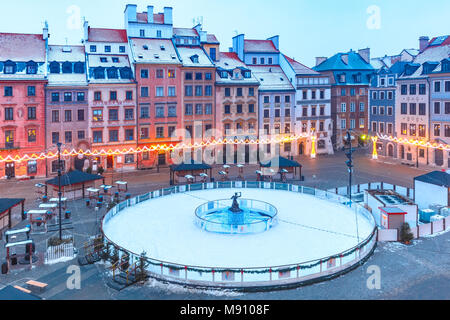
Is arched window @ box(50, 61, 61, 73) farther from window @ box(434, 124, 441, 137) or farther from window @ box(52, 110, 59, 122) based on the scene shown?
window @ box(434, 124, 441, 137)

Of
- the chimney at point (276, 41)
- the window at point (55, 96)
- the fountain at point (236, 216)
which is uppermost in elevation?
the chimney at point (276, 41)

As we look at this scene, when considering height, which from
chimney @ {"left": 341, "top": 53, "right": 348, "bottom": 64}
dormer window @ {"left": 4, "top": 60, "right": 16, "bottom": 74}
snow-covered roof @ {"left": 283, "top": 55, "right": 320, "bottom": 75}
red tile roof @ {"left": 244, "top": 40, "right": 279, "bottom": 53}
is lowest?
dormer window @ {"left": 4, "top": 60, "right": 16, "bottom": 74}

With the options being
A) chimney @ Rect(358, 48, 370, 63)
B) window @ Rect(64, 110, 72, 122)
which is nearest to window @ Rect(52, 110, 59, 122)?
window @ Rect(64, 110, 72, 122)

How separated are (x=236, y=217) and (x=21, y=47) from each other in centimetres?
4162

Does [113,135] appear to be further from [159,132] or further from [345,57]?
[345,57]

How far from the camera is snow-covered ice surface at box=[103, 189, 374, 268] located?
28442 millimetres

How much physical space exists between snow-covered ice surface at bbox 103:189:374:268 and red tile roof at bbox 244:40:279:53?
4253 centimetres

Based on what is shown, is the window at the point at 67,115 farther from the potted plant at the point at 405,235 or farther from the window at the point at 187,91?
the potted plant at the point at 405,235

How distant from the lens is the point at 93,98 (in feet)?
205

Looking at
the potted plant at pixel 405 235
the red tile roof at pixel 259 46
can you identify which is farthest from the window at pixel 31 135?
the potted plant at pixel 405 235

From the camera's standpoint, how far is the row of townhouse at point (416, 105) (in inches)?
2469

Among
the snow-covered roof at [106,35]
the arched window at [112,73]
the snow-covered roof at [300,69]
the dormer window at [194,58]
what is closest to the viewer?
the arched window at [112,73]

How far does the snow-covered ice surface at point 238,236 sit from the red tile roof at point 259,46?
140 ft

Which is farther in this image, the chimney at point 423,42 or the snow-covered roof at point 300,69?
the snow-covered roof at point 300,69
